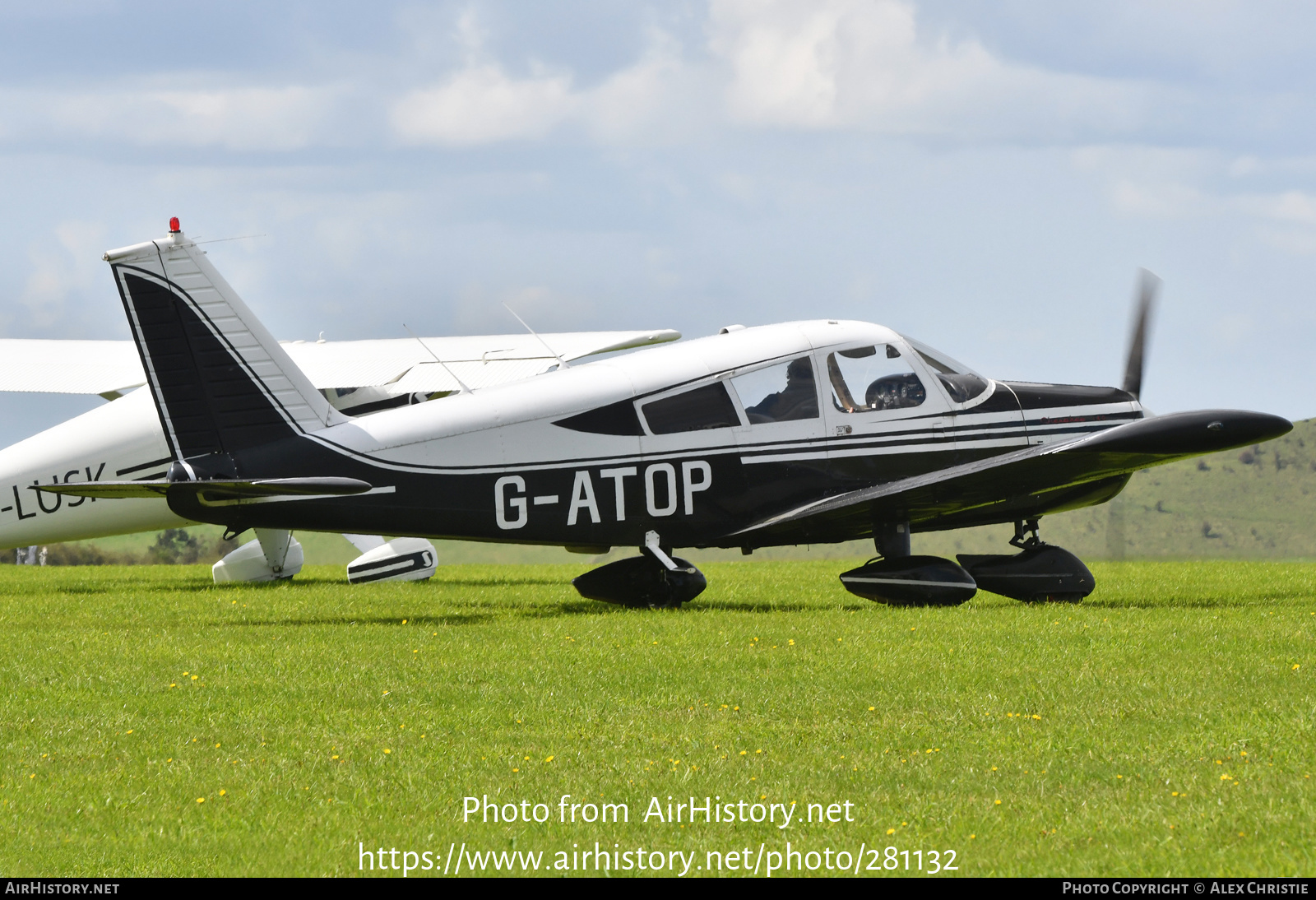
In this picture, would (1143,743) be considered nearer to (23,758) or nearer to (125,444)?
(23,758)

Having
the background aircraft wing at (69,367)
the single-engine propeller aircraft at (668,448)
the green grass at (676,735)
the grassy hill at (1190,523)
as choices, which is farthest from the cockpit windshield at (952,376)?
the grassy hill at (1190,523)

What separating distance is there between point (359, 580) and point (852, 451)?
8.22m

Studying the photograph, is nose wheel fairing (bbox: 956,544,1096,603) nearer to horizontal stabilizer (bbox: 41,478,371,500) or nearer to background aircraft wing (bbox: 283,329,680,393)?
horizontal stabilizer (bbox: 41,478,371,500)

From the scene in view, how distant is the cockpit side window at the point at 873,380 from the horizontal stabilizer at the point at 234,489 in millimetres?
4873

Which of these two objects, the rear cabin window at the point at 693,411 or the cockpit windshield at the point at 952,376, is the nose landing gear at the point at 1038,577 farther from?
the rear cabin window at the point at 693,411

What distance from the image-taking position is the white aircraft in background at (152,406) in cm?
1773

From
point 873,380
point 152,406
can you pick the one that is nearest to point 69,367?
A: point 152,406

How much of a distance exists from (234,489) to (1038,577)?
793 centimetres

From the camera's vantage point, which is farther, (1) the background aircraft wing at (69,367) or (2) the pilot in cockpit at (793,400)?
(1) the background aircraft wing at (69,367)

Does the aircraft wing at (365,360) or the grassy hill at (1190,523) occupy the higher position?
the aircraft wing at (365,360)

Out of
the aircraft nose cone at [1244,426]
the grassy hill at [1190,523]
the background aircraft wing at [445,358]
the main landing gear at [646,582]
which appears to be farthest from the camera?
the grassy hill at [1190,523]

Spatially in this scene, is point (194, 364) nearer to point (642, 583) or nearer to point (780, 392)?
point (642, 583)

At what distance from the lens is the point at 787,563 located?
77.8 ft
